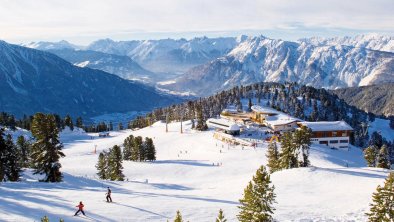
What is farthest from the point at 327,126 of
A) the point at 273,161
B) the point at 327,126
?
the point at 273,161

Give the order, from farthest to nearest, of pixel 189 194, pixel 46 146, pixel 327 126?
pixel 327 126, pixel 46 146, pixel 189 194

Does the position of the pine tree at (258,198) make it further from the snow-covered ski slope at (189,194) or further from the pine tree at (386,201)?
the snow-covered ski slope at (189,194)

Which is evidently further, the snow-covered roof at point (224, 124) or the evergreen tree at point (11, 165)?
the snow-covered roof at point (224, 124)

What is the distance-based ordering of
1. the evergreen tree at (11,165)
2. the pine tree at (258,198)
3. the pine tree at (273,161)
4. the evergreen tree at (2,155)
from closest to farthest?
the pine tree at (258,198) → the evergreen tree at (2,155) → the evergreen tree at (11,165) → the pine tree at (273,161)

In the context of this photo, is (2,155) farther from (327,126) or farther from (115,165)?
(327,126)

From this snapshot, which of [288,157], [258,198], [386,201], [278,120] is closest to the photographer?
[258,198]

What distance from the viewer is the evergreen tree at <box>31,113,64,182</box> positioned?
61.0 meters

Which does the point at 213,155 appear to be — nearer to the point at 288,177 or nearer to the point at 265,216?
the point at 288,177

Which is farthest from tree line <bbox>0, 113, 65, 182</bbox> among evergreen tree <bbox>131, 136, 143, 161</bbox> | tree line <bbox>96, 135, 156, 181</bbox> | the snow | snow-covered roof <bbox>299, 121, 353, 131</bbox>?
the snow

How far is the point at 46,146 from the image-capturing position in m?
61.4

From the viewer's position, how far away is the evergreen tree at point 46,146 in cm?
6103

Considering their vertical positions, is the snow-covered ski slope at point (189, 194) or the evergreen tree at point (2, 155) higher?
the evergreen tree at point (2, 155)

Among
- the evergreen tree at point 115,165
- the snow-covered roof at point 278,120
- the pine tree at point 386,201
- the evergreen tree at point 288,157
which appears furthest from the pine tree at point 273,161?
the snow-covered roof at point 278,120

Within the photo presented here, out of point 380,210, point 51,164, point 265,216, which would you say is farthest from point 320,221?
point 51,164
